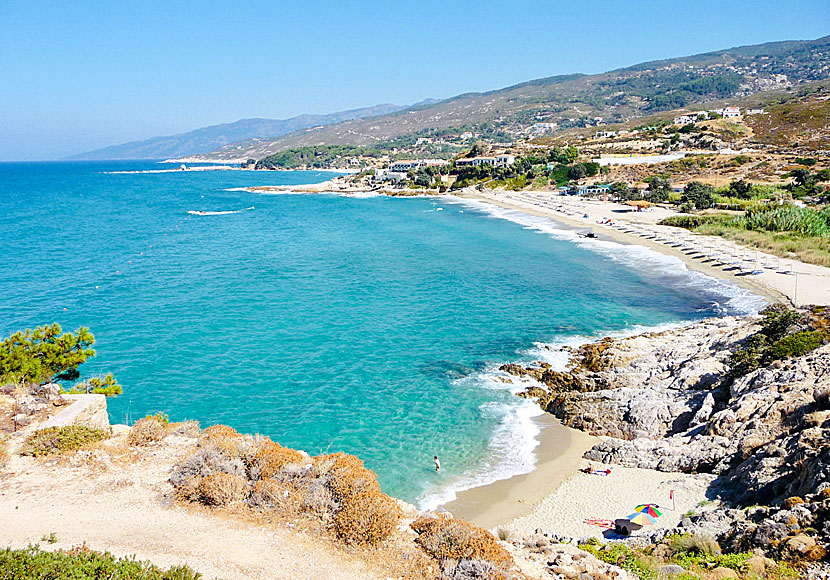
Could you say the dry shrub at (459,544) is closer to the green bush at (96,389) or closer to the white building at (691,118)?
the green bush at (96,389)

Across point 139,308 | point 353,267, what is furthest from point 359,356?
point 353,267

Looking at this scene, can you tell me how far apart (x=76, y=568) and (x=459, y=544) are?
18.0ft

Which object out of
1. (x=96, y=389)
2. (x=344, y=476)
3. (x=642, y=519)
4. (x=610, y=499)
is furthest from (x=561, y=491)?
(x=96, y=389)

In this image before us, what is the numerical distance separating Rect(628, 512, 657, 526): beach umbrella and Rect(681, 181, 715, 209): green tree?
58.0 metres

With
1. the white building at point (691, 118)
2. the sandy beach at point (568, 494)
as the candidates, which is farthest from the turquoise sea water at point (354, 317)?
the white building at point (691, 118)

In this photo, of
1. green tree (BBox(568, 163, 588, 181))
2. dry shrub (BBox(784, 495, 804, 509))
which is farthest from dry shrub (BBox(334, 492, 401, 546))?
green tree (BBox(568, 163, 588, 181))

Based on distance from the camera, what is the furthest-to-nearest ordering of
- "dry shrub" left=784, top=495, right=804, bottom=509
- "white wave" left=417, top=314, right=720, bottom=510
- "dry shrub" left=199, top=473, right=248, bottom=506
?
"white wave" left=417, top=314, right=720, bottom=510
"dry shrub" left=784, top=495, right=804, bottom=509
"dry shrub" left=199, top=473, right=248, bottom=506

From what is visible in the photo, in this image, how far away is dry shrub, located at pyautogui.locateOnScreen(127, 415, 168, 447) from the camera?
12.0m

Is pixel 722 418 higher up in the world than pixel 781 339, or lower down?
lower down

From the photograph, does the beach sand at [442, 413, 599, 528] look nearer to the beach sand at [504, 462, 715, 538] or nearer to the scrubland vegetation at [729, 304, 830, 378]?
the beach sand at [504, 462, 715, 538]

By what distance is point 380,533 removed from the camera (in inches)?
351

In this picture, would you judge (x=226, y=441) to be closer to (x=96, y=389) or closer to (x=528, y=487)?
(x=96, y=389)

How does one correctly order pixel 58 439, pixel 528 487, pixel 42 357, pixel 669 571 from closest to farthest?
pixel 669 571 < pixel 58 439 < pixel 528 487 < pixel 42 357

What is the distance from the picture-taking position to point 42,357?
640 inches
